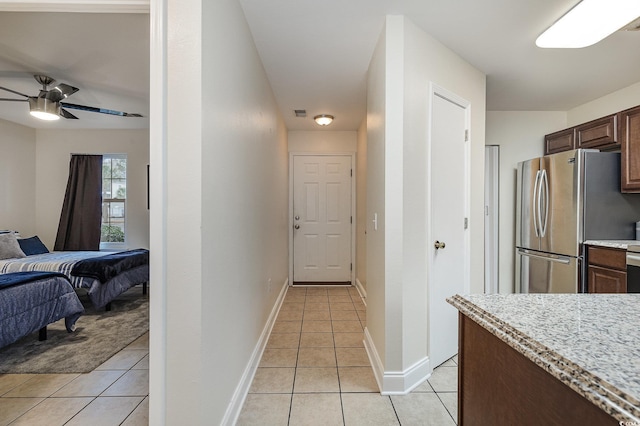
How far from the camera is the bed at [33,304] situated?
7.09 feet

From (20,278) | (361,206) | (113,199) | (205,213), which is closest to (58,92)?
(20,278)

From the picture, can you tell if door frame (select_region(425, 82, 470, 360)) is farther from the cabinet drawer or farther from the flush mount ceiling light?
the cabinet drawer

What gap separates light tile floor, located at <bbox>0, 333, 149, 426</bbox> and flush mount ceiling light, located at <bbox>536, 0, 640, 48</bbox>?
3.15 meters

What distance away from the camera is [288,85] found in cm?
289

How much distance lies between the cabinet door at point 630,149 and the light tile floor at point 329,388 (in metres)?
2.20

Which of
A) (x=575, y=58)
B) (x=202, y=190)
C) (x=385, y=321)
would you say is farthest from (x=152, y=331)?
(x=575, y=58)

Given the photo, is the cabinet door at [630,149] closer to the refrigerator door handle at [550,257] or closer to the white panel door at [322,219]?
the refrigerator door handle at [550,257]

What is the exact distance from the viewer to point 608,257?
2.35 meters

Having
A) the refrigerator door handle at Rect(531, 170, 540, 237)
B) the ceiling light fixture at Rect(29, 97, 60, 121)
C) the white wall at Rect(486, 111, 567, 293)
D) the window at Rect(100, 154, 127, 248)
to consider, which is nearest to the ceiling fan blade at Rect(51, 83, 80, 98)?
the ceiling light fixture at Rect(29, 97, 60, 121)

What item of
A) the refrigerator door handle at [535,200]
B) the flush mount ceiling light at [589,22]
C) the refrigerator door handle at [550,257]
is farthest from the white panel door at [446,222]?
the refrigerator door handle at [535,200]

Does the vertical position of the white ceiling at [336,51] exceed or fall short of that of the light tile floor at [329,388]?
it exceeds it

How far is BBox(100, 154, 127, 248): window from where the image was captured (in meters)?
5.04

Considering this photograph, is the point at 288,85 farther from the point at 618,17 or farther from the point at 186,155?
the point at 618,17

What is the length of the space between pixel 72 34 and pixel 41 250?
11.3 feet
